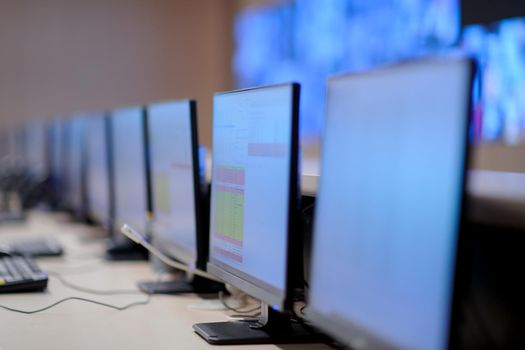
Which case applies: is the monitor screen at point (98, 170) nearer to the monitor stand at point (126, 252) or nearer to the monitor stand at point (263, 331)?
the monitor stand at point (126, 252)

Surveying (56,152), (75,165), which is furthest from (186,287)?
(56,152)

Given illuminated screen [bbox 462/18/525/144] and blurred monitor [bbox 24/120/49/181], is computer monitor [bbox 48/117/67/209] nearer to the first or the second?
blurred monitor [bbox 24/120/49/181]

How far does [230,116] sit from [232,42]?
5.13 meters

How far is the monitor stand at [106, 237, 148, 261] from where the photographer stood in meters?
2.44

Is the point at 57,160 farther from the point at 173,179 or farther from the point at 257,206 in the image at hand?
the point at 257,206

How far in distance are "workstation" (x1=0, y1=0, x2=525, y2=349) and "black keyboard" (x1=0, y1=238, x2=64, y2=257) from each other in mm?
11

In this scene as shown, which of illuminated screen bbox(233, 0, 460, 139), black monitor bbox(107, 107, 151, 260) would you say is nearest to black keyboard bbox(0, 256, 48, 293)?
black monitor bbox(107, 107, 151, 260)

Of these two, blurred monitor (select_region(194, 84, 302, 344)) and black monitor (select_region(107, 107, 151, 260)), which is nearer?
blurred monitor (select_region(194, 84, 302, 344))

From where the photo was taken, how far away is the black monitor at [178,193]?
1.76 m

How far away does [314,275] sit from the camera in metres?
1.15

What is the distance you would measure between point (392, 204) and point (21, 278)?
49.9 inches

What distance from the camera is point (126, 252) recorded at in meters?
2.48

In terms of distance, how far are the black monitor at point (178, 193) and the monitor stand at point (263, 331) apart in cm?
26

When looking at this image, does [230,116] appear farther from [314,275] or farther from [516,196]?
[516,196]
